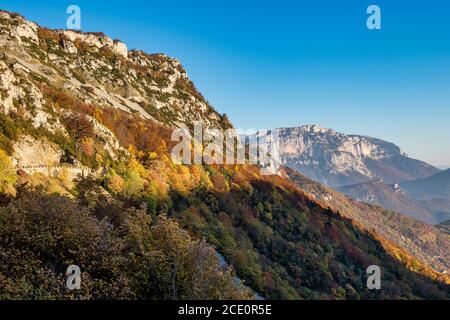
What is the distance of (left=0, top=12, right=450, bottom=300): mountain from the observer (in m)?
21.4

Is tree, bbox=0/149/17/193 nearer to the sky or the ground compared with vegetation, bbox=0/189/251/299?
nearer to the sky

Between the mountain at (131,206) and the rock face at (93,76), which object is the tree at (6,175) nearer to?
the mountain at (131,206)

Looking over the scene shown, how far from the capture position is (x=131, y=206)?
40.2 meters

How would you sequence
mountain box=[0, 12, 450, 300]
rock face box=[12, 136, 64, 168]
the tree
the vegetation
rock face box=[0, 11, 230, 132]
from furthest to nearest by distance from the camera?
rock face box=[0, 11, 230, 132]
rock face box=[12, 136, 64, 168]
the tree
mountain box=[0, 12, 450, 300]
the vegetation

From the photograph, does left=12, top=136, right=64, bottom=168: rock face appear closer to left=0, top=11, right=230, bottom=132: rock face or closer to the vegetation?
left=0, top=11, right=230, bottom=132: rock face

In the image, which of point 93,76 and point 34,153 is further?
point 93,76

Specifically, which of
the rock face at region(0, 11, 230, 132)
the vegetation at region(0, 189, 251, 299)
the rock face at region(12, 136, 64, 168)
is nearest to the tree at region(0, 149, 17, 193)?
the rock face at region(12, 136, 64, 168)

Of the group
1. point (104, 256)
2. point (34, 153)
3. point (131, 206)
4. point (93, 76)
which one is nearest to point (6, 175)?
point (34, 153)

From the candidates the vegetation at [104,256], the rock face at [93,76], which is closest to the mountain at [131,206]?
the vegetation at [104,256]

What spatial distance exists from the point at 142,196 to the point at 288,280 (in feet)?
77.2

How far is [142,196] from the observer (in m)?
44.6

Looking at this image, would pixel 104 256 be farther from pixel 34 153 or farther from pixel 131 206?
pixel 34 153

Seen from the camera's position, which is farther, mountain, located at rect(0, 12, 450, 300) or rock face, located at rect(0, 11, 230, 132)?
rock face, located at rect(0, 11, 230, 132)
